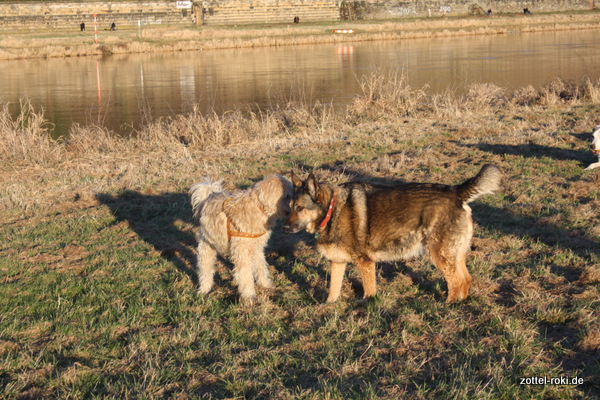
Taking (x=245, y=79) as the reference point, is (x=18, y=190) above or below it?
below

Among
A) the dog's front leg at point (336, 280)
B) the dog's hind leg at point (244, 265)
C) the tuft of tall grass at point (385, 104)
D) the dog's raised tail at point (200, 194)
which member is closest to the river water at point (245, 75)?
the tuft of tall grass at point (385, 104)

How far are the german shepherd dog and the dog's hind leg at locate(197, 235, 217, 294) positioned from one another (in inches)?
48.8

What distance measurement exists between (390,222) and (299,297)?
4.23 feet

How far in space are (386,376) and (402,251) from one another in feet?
4.88

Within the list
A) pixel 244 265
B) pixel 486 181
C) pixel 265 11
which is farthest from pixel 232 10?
pixel 486 181

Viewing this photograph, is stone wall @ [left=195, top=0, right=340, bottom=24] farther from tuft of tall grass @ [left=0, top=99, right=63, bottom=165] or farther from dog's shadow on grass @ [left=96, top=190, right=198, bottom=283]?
dog's shadow on grass @ [left=96, top=190, right=198, bottom=283]

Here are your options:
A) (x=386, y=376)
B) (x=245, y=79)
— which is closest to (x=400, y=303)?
(x=386, y=376)

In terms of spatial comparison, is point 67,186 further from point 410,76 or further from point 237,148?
point 410,76

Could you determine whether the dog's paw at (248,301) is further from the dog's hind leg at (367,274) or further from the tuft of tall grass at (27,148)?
the tuft of tall grass at (27,148)

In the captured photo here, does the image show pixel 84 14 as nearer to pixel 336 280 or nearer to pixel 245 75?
pixel 245 75

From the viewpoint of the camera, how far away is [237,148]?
12.9 m

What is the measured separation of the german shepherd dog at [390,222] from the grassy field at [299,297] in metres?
0.38

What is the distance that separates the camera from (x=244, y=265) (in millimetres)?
5766

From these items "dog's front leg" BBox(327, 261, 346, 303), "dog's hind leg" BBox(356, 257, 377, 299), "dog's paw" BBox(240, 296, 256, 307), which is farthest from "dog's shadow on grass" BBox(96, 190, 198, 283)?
"dog's hind leg" BBox(356, 257, 377, 299)
